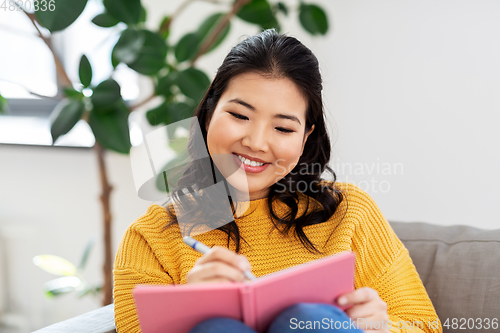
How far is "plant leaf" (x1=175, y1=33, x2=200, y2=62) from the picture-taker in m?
1.49

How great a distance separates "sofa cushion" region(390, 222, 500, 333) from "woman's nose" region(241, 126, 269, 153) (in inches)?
21.6

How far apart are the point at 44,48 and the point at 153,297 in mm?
1826

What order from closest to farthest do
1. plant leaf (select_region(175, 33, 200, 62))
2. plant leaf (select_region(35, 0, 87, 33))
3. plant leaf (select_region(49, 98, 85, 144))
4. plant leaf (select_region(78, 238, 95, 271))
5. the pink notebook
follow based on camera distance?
the pink notebook
plant leaf (select_region(35, 0, 87, 33))
plant leaf (select_region(49, 98, 85, 144))
plant leaf (select_region(175, 33, 200, 62))
plant leaf (select_region(78, 238, 95, 271))

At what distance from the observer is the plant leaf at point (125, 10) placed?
1331 millimetres

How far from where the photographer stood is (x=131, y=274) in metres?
0.93

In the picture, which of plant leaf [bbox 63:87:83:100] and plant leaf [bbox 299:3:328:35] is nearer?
plant leaf [bbox 63:87:83:100]

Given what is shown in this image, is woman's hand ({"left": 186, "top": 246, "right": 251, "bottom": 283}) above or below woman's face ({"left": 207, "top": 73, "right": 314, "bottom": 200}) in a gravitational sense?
below

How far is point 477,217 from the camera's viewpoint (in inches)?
57.6

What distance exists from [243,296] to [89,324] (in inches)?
20.9

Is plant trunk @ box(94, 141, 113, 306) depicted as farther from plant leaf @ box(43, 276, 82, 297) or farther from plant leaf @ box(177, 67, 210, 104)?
plant leaf @ box(177, 67, 210, 104)

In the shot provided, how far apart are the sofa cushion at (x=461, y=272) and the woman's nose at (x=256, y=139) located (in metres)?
0.55

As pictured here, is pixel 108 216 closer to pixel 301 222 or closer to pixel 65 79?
pixel 65 79

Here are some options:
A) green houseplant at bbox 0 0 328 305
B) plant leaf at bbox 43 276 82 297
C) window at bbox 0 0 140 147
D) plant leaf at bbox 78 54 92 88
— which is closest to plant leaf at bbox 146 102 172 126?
green houseplant at bbox 0 0 328 305

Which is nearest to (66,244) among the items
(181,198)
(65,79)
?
(65,79)
